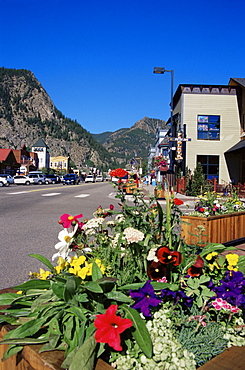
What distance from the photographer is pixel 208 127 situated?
95.7ft

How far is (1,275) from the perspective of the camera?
540 centimetres

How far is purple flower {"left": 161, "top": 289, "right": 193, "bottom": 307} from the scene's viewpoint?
2.03m

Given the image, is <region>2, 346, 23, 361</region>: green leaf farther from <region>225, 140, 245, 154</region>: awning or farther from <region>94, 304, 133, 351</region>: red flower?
<region>225, 140, 245, 154</region>: awning

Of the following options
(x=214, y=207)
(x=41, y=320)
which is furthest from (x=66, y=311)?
(x=214, y=207)

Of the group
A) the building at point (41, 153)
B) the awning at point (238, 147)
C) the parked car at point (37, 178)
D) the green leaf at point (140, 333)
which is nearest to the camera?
the green leaf at point (140, 333)

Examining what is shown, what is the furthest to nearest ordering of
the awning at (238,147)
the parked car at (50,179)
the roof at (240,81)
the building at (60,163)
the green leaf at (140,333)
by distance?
1. the building at (60,163)
2. the parked car at (50,179)
3. the roof at (240,81)
4. the awning at (238,147)
5. the green leaf at (140,333)

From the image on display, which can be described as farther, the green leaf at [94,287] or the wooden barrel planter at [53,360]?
the green leaf at [94,287]

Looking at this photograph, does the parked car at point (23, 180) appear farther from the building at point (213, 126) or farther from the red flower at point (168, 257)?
the red flower at point (168, 257)

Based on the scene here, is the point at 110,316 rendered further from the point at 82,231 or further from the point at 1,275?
the point at 1,275

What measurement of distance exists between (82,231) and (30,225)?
8.18 meters

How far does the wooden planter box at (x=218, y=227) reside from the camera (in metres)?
6.10

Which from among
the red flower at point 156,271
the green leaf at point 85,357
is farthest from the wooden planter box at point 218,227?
the green leaf at point 85,357

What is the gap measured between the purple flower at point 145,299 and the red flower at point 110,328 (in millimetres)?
258

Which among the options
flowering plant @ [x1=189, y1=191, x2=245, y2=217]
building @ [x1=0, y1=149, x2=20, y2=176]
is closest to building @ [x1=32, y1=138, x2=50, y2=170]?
building @ [x1=0, y1=149, x2=20, y2=176]
